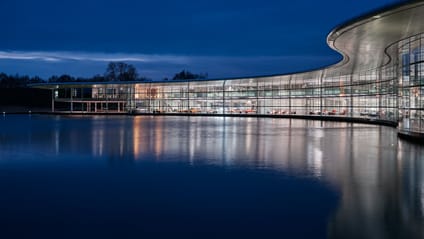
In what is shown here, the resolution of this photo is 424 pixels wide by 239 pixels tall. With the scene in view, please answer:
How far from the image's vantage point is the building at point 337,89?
1961cm

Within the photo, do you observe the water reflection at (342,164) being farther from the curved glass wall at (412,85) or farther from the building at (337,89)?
the building at (337,89)

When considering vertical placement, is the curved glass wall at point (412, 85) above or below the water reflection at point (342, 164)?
above

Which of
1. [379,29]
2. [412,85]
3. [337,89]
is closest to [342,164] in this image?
[379,29]

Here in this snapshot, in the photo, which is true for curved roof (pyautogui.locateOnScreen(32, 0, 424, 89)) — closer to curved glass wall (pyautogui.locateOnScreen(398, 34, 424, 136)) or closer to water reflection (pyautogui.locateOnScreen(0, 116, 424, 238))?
curved glass wall (pyautogui.locateOnScreen(398, 34, 424, 136))

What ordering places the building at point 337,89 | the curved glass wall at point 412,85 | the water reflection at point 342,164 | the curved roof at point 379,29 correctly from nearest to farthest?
the water reflection at point 342,164
the curved roof at point 379,29
the building at point 337,89
the curved glass wall at point 412,85

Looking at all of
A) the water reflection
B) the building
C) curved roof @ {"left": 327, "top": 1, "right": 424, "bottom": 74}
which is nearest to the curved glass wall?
the building

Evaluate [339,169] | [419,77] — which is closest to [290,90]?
[419,77]

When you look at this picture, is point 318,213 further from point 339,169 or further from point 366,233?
point 339,169

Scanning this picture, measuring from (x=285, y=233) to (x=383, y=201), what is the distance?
2.60 m

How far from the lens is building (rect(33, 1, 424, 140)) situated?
772 inches

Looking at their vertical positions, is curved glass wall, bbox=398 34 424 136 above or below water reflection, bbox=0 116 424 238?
above

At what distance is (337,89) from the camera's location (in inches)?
2100

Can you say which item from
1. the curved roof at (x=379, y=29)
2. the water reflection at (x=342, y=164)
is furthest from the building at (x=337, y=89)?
the water reflection at (x=342, y=164)

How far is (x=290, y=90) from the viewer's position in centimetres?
6172
